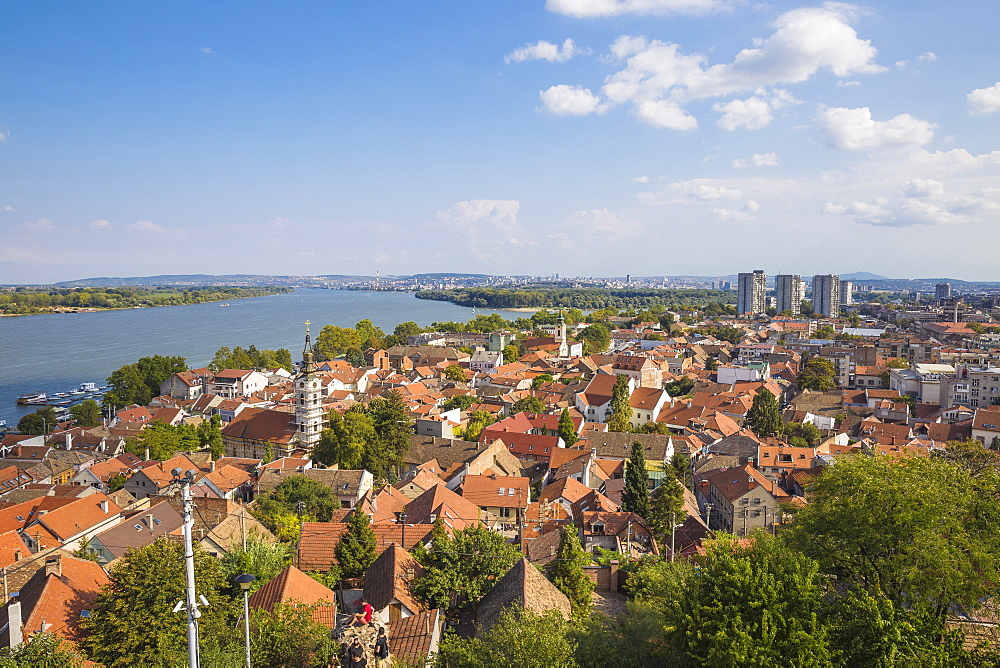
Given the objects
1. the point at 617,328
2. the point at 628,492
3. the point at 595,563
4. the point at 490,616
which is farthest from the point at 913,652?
the point at 617,328

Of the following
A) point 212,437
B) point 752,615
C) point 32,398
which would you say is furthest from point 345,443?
point 32,398

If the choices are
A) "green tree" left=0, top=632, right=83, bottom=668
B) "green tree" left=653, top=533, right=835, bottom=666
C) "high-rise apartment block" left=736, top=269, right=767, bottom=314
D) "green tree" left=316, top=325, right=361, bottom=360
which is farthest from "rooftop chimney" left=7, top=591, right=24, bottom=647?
"high-rise apartment block" left=736, top=269, right=767, bottom=314

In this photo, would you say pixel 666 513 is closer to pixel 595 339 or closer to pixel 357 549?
pixel 357 549

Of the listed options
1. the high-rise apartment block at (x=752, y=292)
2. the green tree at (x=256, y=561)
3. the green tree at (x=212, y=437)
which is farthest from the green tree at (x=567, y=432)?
the high-rise apartment block at (x=752, y=292)

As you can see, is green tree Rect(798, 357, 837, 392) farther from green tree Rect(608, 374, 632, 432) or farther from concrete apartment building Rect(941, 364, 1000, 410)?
green tree Rect(608, 374, 632, 432)

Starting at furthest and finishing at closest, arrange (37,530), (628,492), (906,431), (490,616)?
(906,431), (628,492), (37,530), (490,616)

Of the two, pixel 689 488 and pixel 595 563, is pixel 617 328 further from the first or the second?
pixel 595 563
